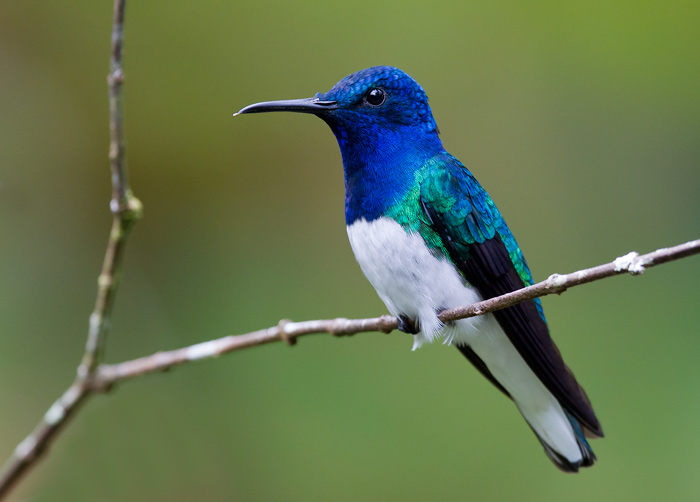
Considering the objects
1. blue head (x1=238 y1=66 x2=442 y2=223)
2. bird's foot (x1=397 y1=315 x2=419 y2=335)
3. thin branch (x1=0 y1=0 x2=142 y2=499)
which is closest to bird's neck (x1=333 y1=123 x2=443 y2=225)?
blue head (x1=238 y1=66 x2=442 y2=223)

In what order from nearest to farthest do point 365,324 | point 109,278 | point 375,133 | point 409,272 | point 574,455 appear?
1. point 109,278
2. point 365,324
3. point 409,272
4. point 375,133
5. point 574,455

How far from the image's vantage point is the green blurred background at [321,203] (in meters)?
3.81

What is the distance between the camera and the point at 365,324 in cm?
180

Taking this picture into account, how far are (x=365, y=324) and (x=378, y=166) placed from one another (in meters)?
0.55

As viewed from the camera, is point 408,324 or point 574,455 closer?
point 408,324

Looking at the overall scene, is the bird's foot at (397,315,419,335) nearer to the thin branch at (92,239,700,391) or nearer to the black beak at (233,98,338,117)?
the thin branch at (92,239,700,391)

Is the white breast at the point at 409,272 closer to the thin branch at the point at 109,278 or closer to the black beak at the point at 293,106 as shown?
the black beak at the point at 293,106

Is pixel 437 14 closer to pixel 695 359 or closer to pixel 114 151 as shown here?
pixel 695 359

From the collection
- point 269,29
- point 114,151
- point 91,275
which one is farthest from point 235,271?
point 114,151

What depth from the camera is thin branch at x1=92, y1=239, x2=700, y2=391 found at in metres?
1.22

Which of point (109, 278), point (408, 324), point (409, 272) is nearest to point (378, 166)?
point (409, 272)

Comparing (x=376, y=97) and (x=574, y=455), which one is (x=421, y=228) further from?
(x=574, y=455)

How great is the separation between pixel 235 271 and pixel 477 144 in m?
1.59

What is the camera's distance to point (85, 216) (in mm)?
4043
